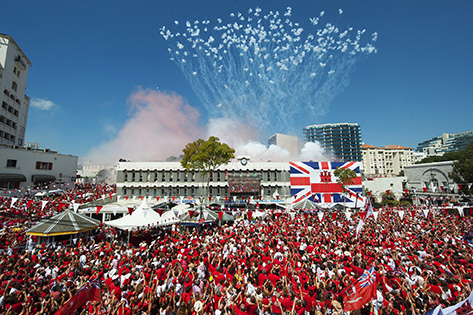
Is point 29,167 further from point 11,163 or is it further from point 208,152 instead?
point 208,152

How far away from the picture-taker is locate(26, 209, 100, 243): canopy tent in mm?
14266

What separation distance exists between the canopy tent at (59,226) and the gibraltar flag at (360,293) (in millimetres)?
16137

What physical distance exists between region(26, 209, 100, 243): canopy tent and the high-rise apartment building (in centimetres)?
15441

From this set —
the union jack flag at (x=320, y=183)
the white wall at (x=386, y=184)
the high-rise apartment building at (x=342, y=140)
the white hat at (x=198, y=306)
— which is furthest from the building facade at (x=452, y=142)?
the white hat at (x=198, y=306)

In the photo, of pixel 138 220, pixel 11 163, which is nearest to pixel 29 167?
pixel 11 163

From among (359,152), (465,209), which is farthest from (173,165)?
(359,152)

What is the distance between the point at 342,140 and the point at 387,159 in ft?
95.4

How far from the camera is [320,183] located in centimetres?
4406

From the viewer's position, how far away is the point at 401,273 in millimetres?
8773

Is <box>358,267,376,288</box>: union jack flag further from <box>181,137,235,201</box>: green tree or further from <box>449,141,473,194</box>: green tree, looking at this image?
<box>449,141,473,194</box>: green tree

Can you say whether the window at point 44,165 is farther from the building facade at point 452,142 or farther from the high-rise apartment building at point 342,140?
the building facade at point 452,142

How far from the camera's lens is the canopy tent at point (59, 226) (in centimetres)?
1427

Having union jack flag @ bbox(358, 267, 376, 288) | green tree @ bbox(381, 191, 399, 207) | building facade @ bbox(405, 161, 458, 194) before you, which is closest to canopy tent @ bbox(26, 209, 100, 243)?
union jack flag @ bbox(358, 267, 376, 288)

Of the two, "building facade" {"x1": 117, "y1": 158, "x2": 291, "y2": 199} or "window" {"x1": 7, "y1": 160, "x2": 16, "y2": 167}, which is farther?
"building facade" {"x1": 117, "y1": 158, "x2": 291, "y2": 199}
